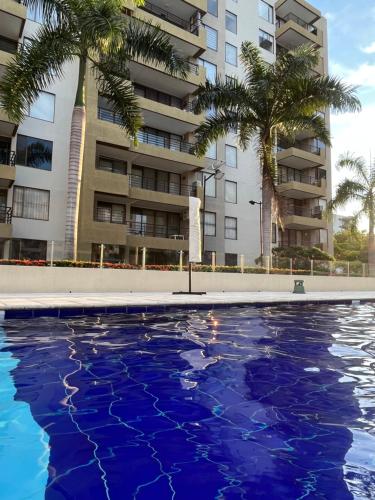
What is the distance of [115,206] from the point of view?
81.9 ft

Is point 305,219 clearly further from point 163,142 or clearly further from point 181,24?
point 181,24

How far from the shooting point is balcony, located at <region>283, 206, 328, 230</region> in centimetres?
3303

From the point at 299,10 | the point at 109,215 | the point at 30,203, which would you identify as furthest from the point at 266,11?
the point at 30,203

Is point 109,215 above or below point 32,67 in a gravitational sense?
below

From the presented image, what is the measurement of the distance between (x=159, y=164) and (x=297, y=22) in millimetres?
25803

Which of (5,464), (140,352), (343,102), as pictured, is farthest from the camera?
(343,102)

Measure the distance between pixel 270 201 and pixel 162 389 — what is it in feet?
55.9

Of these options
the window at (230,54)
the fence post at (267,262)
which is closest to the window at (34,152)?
the fence post at (267,262)

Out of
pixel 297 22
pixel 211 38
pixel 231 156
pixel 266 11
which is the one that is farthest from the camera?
pixel 297 22

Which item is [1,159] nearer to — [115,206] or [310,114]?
[115,206]

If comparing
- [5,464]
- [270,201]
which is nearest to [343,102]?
[270,201]

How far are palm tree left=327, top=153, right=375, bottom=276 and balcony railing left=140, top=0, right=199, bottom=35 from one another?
1484 cm

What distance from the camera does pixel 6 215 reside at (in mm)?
20641

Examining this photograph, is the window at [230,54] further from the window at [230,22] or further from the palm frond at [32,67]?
the palm frond at [32,67]
